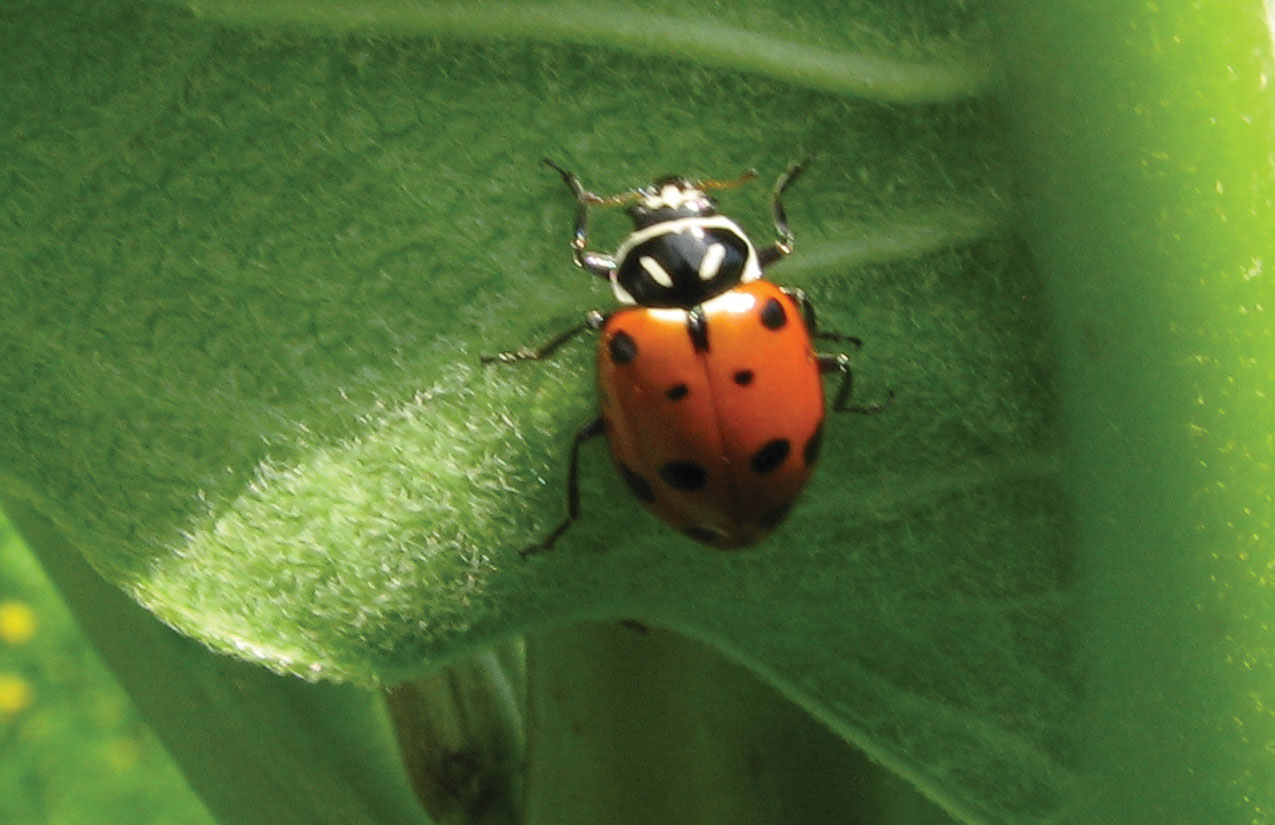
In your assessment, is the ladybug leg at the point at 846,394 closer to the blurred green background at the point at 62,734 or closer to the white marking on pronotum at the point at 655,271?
the white marking on pronotum at the point at 655,271

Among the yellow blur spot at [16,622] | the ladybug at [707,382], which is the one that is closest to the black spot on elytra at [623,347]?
the ladybug at [707,382]

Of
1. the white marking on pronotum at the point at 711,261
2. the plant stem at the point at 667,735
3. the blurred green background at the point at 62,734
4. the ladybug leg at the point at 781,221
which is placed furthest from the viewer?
the blurred green background at the point at 62,734

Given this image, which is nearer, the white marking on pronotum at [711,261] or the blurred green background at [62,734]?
the white marking on pronotum at [711,261]

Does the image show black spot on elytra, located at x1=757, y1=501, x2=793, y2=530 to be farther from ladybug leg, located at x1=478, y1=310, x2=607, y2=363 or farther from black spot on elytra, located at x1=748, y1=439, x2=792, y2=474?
ladybug leg, located at x1=478, y1=310, x2=607, y2=363

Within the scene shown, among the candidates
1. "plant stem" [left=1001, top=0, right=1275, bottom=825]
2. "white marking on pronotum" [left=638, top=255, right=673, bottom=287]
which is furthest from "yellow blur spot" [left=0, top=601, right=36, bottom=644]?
"plant stem" [left=1001, top=0, right=1275, bottom=825]

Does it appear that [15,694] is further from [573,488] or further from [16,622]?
[573,488]

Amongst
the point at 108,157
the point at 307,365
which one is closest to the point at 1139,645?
the point at 307,365

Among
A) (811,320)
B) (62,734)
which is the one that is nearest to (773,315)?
(811,320)
